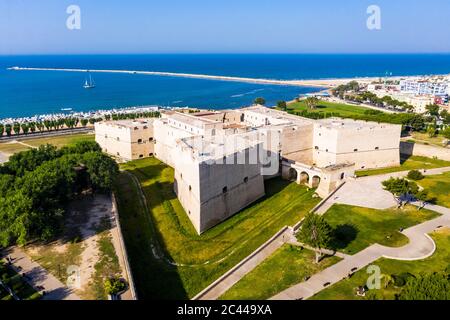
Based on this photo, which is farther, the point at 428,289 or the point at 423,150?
the point at 423,150

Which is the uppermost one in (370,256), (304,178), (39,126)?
Result: (39,126)

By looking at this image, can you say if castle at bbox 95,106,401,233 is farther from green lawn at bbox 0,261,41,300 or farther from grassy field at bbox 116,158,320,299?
green lawn at bbox 0,261,41,300

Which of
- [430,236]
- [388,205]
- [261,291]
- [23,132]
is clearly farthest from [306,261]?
[23,132]

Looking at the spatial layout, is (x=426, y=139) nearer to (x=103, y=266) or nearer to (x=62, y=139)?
(x=103, y=266)

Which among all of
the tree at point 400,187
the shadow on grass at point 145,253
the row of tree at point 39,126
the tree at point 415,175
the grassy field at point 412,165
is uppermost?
the row of tree at point 39,126

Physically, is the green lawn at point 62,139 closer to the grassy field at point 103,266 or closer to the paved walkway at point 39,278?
the paved walkway at point 39,278

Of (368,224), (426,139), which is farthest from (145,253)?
(426,139)

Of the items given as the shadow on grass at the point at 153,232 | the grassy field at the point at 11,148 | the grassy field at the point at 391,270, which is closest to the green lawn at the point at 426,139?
the shadow on grass at the point at 153,232
